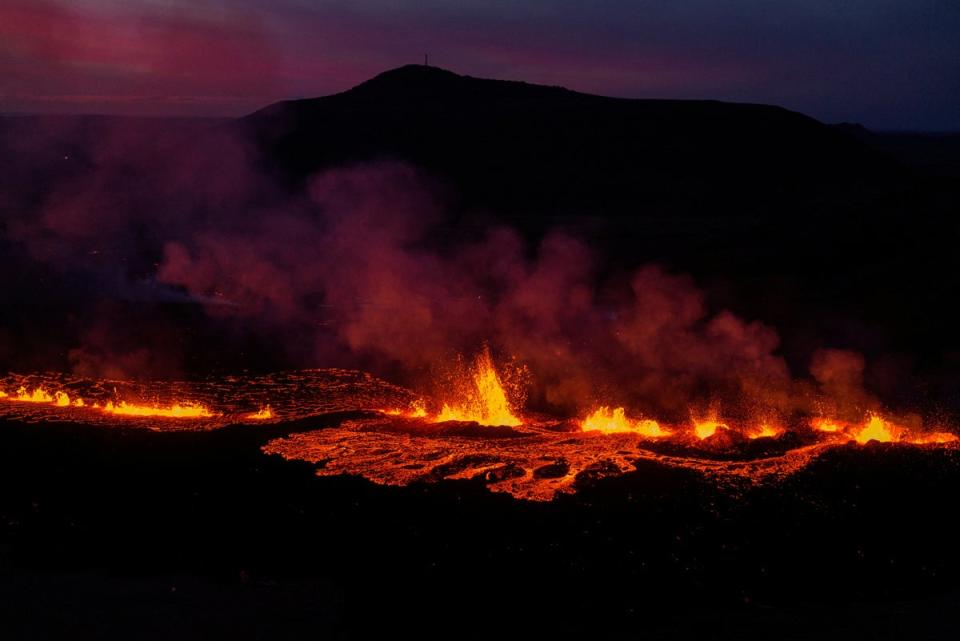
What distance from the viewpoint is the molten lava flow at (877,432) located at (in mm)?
10133

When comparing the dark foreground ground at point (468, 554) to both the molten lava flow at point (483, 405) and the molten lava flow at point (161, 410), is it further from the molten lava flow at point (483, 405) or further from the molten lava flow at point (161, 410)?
the molten lava flow at point (483, 405)

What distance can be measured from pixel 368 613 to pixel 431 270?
58.4ft

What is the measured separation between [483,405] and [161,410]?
461 centimetres

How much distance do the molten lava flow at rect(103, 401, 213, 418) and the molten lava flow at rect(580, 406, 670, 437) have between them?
17.3 ft

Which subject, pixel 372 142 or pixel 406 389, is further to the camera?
pixel 372 142

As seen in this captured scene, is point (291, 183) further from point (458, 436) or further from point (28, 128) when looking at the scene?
→ point (458, 436)

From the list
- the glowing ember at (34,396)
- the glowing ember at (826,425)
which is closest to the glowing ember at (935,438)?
the glowing ember at (826,425)

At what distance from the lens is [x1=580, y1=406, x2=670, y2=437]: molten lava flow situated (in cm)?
1073

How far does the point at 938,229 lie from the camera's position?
72.4 ft

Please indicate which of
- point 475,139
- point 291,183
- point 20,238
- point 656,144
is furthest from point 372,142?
point 20,238

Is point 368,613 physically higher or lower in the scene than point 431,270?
lower

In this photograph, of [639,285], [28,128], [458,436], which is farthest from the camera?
[28,128]

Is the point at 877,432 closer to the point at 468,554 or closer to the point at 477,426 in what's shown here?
the point at 477,426

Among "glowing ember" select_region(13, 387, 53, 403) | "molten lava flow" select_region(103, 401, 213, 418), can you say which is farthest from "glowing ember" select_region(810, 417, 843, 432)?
"glowing ember" select_region(13, 387, 53, 403)
